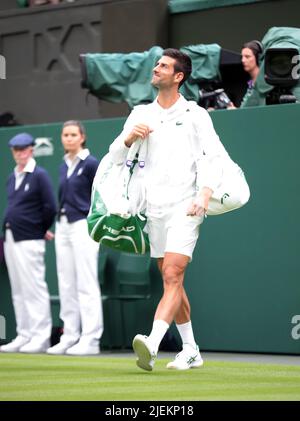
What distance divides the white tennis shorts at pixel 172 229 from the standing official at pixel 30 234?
396 cm

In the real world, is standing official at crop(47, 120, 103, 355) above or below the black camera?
below

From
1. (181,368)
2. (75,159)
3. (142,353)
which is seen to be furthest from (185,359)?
(75,159)

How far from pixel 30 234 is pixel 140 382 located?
5.01 m

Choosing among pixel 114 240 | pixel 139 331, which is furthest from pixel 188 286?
pixel 114 240

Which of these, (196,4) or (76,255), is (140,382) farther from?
(196,4)

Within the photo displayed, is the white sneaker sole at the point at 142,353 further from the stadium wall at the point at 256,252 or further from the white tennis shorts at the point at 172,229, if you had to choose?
the stadium wall at the point at 256,252

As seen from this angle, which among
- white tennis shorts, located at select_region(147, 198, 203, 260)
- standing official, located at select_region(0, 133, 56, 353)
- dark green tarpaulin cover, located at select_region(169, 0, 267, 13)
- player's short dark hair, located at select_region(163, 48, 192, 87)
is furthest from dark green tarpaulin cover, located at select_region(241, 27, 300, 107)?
white tennis shorts, located at select_region(147, 198, 203, 260)

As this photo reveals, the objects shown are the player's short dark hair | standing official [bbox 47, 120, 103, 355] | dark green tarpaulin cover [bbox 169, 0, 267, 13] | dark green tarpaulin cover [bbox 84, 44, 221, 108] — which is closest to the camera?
the player's short dark hair

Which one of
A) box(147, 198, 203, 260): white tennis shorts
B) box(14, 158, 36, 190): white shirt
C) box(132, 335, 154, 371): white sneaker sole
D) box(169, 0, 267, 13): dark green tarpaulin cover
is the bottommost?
box(132, 335, 154, 371): white sneaker sole

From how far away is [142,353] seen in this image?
330 inches

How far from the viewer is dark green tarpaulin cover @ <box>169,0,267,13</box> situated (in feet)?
47.4

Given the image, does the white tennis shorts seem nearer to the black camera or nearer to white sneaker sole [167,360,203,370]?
white sneaker sole [167,360,203,370]

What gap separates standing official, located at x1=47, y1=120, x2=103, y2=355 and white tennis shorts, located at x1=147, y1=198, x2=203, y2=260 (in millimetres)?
3405

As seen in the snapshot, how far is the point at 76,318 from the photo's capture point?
12578 mm
